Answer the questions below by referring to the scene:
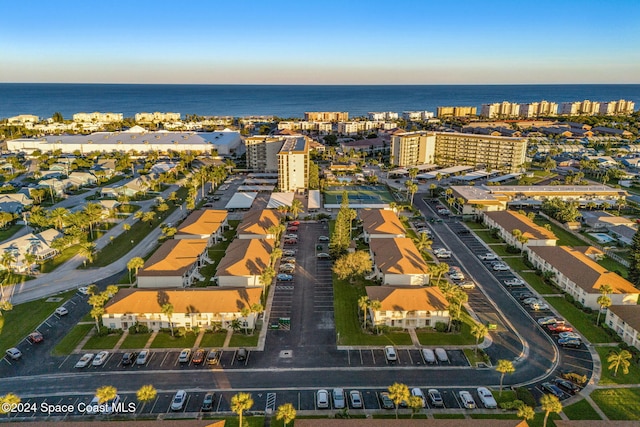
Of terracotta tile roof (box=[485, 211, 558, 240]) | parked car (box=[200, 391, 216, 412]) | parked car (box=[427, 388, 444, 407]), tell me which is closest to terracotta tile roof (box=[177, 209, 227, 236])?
parked car (box=[200, 391, 216, 412])

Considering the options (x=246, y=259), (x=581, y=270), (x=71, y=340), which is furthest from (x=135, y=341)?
(x=581, y=270)

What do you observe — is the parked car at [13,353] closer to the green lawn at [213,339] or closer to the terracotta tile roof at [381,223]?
the green lawn at [213,339]

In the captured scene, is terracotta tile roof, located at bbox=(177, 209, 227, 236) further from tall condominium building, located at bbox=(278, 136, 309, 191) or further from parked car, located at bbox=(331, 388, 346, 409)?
parked car, located at bbox=(331, 388, 346, 409)

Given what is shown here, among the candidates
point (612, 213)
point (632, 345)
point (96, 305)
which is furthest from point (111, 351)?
point (612, 213)

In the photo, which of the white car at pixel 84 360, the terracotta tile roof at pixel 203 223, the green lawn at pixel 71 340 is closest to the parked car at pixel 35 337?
the green lawn at pixel 71 340

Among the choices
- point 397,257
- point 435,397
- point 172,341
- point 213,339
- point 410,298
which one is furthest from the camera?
point 397,257

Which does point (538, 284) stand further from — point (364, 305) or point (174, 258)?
point (174, 258)
